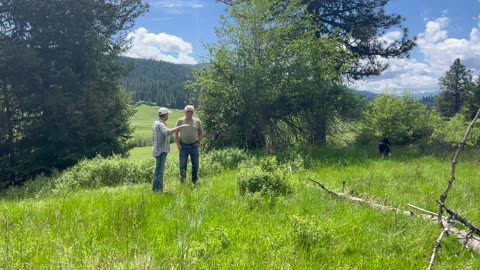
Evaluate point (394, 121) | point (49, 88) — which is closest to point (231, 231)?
point (394, 121)

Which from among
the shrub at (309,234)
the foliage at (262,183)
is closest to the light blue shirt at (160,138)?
the foliage at (262,183)

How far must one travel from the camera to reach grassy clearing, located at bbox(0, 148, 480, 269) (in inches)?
139

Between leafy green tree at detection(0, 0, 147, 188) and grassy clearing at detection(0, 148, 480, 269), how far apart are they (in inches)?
563

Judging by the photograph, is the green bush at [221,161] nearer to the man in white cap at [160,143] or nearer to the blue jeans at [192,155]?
the blue jeans at [192,155]

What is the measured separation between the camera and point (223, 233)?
13.8 ft

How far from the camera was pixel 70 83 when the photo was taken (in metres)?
19.2

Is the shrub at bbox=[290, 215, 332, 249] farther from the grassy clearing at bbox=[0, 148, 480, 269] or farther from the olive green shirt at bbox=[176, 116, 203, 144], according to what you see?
the olive green shirt at bbox=[176, 116, 203, 144]

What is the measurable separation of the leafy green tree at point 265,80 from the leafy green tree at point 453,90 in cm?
4463

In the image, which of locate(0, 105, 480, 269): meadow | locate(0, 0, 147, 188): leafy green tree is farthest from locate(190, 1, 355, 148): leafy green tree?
locate(0, 0, 147, 188): leafy green tree

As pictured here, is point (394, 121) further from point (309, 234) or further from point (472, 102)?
point (472, 102)

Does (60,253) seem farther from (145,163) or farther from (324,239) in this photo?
(145,163)

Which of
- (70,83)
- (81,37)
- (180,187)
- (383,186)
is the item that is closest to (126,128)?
(70,83)

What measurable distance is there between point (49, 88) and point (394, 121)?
19116mm

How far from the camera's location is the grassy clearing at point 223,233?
353 centimetres
